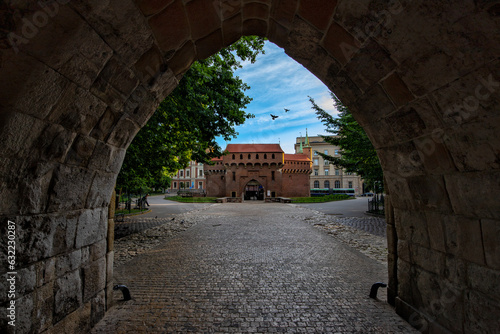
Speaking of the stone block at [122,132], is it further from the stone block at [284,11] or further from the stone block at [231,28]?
the stone block at [284,11]

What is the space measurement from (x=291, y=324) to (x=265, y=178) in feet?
121

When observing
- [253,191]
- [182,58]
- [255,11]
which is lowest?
[253,191]

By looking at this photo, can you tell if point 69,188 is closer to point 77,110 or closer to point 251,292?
point 77,110

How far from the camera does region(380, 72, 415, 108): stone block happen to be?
223 centimetres

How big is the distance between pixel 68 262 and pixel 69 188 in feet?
2.81

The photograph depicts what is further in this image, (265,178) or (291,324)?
(265,178)

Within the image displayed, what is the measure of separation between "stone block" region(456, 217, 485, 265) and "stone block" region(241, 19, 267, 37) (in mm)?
3025

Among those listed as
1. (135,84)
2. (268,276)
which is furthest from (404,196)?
(135,84)

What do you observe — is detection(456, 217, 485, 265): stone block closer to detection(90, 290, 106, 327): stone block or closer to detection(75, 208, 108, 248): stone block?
detection(75, 208, 108, 248): stone block

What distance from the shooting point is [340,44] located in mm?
2357

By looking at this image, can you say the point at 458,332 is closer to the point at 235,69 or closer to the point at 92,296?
the point at 92,296

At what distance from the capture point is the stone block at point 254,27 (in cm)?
270

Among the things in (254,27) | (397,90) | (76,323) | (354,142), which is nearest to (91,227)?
(76,323)

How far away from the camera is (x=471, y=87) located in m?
1.78
